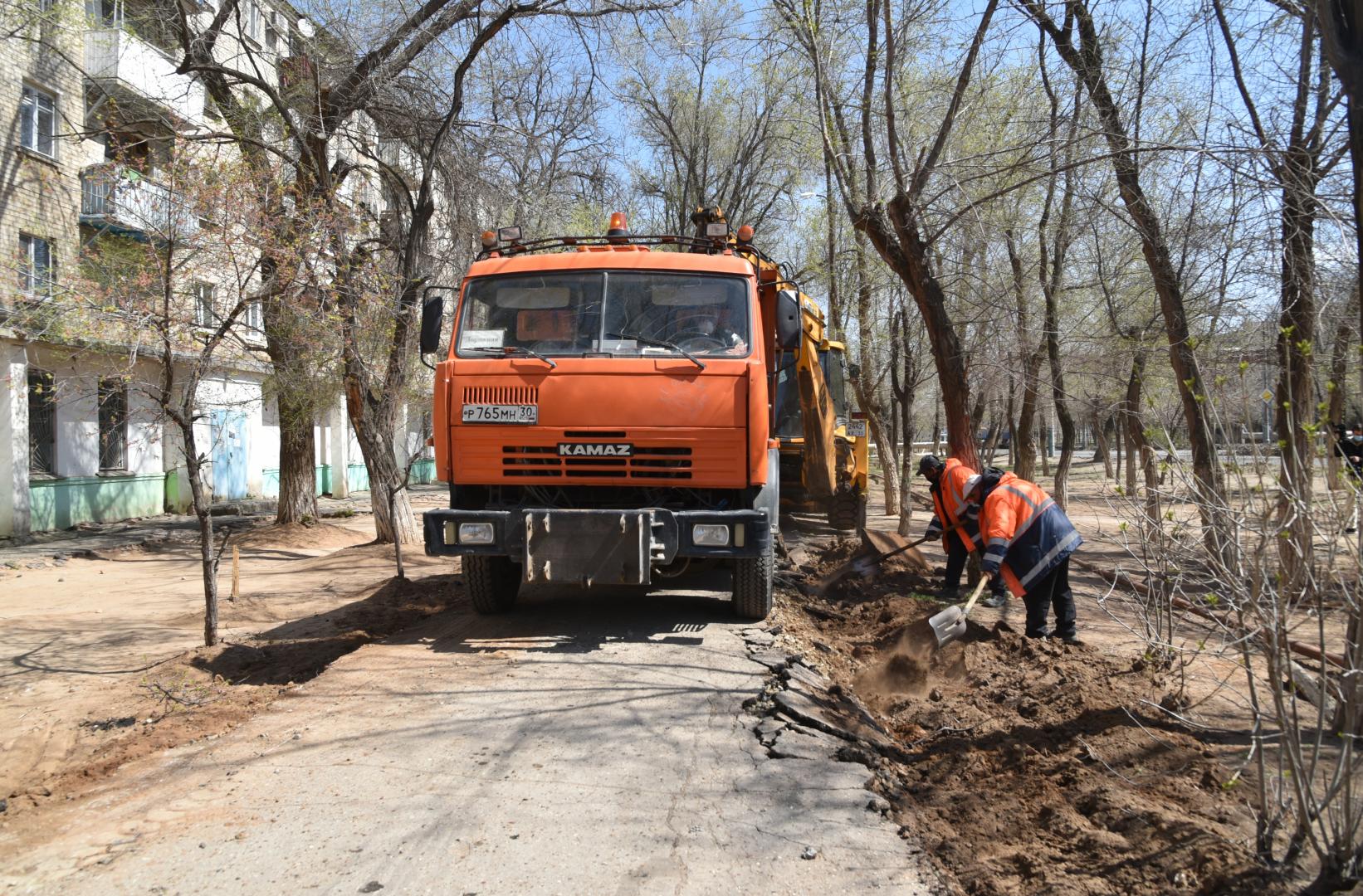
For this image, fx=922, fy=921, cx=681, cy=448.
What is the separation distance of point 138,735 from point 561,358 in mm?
3448

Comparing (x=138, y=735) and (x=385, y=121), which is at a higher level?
(x=385, y=121)

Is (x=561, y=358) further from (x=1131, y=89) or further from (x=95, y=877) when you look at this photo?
(x=1131, y=89)

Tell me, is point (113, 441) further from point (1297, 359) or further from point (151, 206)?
point (1297, 359)

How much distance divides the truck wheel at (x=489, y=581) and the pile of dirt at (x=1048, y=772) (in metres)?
2.58

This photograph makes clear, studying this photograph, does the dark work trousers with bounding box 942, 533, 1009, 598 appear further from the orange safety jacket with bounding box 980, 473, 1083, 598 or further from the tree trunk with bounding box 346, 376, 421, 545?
the tree trunk with bounding box 346, 376, 421, 545

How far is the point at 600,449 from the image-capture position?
20.8 ft

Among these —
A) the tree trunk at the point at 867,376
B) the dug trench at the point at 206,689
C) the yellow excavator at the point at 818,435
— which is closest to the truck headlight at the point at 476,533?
the dug trench at the point at 206,689

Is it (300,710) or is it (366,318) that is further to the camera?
(366,318)

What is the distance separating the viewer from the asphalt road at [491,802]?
10.9ft

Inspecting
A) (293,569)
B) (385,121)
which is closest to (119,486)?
(293,569)

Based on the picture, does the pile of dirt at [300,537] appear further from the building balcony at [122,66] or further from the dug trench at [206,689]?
the building balcony at [122,66]

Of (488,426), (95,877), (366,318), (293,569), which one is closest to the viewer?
(95,877)

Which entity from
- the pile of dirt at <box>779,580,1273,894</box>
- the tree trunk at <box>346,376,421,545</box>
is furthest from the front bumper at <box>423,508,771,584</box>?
the tree trunk at <box>346,376,421,545</box>

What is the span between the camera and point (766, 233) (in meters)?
27.2
